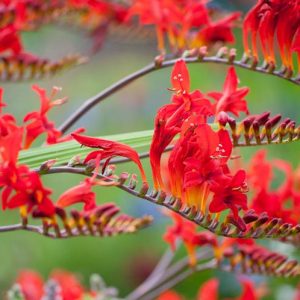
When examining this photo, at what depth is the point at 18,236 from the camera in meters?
2.51

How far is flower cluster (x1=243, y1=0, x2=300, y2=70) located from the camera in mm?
891

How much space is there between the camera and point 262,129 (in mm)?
835

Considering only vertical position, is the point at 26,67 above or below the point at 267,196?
above

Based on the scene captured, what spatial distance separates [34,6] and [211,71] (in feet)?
5.61

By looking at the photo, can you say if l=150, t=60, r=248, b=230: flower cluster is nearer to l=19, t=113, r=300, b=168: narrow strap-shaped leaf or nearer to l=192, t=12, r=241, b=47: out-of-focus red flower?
l=19, t=113, r=300, b=168: narrow strap-shaped leaf

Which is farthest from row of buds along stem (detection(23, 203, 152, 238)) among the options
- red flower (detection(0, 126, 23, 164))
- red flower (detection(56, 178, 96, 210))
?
red flower (detection(0, 126, 23, 164))

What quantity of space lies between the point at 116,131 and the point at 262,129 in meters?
2.22

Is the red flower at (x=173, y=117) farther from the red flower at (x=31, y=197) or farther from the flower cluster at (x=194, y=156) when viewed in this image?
the red flower at (x=31, y=197)

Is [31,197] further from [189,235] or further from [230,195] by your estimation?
[189,235]

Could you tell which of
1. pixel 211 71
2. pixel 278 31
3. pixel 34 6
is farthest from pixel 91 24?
pixel 211 71

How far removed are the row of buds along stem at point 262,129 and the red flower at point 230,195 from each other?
7 cm

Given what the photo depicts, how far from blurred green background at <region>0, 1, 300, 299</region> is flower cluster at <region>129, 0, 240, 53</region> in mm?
560

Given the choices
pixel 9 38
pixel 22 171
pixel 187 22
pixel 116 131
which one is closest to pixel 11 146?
pixel 22 171

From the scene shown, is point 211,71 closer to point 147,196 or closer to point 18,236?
point 18,236
